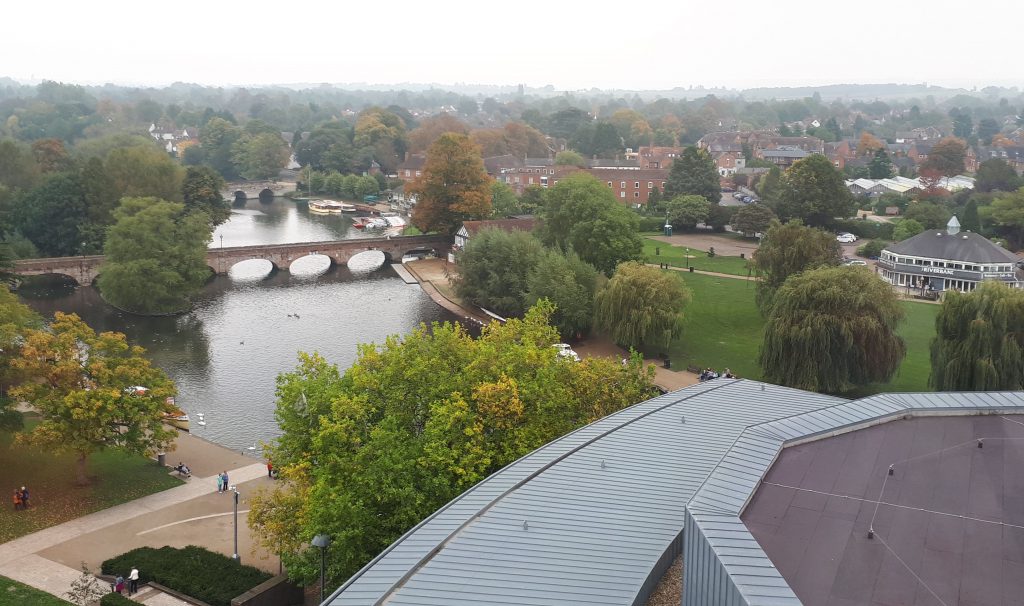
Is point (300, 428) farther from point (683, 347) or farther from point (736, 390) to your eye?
point (683, 347)

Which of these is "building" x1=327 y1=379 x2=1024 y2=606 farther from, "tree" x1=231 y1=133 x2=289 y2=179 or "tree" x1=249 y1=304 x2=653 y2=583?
"tree" x1=231 y1=133 x2=289 y2=179

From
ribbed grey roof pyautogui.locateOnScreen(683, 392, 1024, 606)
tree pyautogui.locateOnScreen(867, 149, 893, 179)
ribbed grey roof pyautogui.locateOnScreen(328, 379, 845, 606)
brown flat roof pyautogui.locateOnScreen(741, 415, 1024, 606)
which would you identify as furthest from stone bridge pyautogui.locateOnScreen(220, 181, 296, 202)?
brown flat roof pyautogui.locateOnScreen(741, 415, 1024, 606)

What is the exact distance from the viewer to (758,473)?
17.7 metres

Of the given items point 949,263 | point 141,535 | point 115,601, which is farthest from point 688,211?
point 115,601

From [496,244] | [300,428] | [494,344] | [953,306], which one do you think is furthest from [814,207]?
[300,428]

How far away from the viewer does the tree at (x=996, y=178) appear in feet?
347

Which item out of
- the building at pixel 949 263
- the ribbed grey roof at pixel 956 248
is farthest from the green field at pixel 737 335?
the ribbed grey roof at pixel 956 248

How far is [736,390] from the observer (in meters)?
27.2

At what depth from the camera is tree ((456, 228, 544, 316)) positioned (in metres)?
58.7

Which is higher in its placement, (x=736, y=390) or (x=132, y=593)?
(x=736, y=390)

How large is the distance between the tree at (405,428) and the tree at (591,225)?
98.8ft

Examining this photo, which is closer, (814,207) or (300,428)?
(300,428)

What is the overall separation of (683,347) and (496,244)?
15482 mm

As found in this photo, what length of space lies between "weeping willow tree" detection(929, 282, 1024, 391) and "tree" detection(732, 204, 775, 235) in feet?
145
